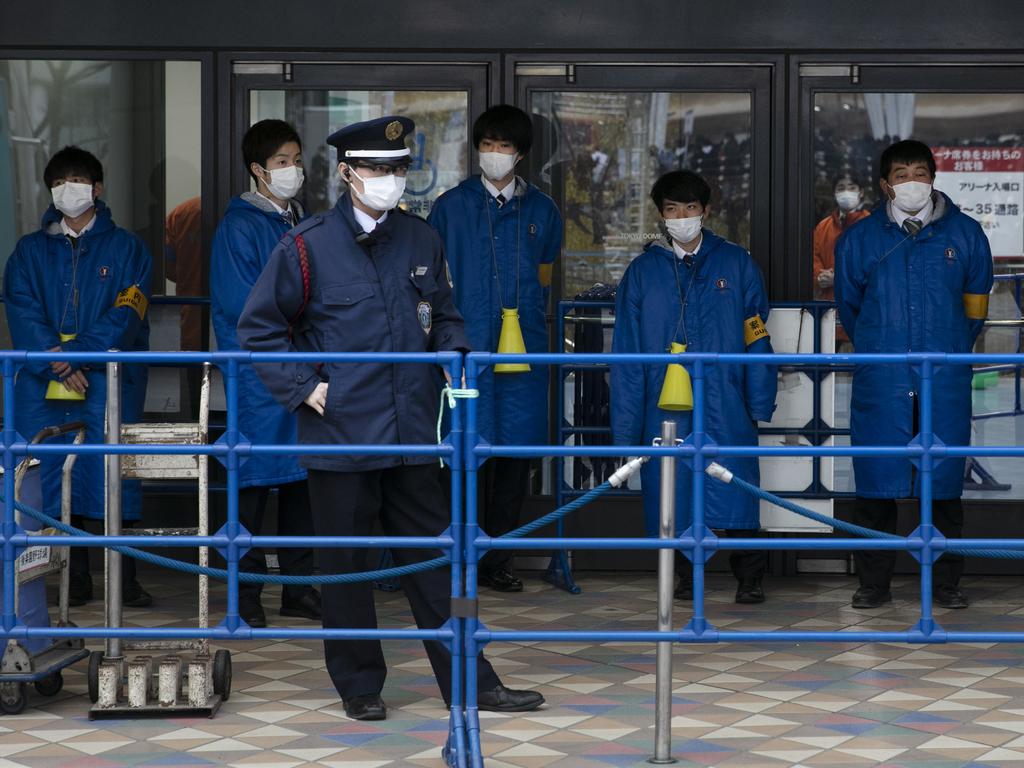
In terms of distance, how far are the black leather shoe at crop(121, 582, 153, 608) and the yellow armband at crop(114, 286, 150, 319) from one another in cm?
114

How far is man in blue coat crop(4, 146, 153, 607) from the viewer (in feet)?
23.0

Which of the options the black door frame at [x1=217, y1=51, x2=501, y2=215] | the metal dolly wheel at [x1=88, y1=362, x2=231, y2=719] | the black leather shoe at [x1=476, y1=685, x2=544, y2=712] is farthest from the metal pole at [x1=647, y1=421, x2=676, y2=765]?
the black door frame at [x1=217, y1=51, x2=501, y2=215]

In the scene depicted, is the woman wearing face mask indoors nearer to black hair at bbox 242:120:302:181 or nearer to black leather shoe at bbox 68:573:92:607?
black hair at bbox 242:120:302:181

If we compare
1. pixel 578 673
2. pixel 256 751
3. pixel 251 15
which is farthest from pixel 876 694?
pixel 251 15

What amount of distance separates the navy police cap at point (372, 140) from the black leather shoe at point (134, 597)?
107 inches

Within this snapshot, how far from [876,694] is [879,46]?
3231mm

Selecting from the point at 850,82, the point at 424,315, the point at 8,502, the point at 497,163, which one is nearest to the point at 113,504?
the point at 8,502

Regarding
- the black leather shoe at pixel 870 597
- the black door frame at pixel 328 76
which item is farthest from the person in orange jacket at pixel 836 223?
the black door frame at pixel 328 76

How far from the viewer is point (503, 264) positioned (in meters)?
7.20

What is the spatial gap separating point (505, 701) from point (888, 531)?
2.45 metres

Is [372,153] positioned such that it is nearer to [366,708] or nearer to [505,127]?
[366,708]

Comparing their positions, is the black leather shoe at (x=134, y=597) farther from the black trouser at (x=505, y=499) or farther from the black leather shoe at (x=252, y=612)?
the black trouser at (x=505, y=499)

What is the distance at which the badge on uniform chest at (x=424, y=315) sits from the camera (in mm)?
5273

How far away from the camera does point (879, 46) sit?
757cm
